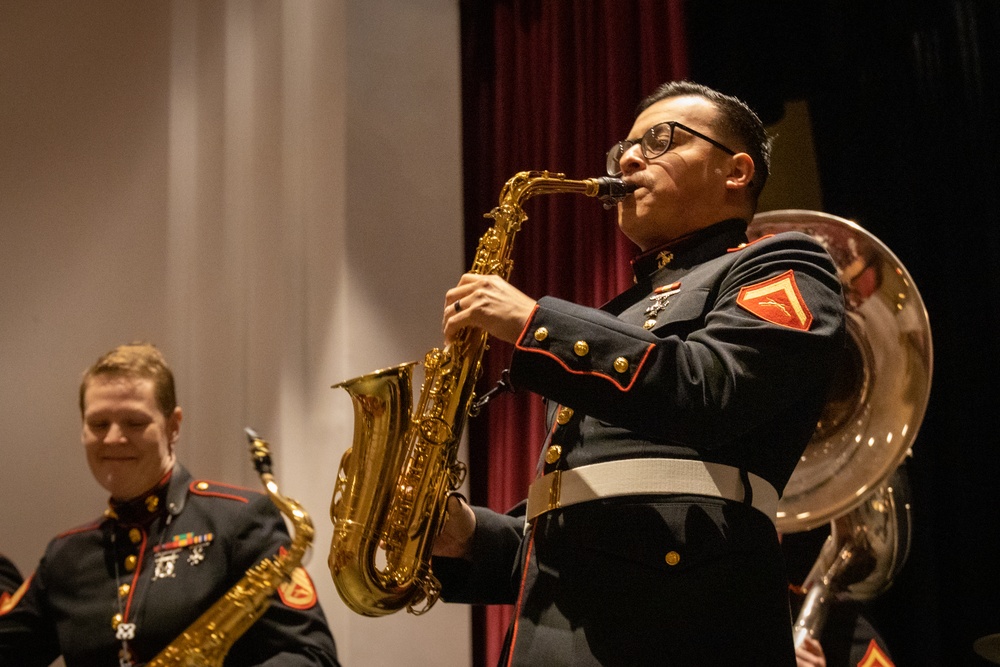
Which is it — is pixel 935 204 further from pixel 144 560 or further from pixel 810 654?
pixel 144 560

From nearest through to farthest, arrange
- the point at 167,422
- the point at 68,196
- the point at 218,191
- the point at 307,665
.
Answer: the point at 307,665
the point at 167,422
the point at 218,191
the point at 68,196

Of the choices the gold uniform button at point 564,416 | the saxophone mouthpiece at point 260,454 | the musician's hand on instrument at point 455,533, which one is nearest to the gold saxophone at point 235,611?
the saxophone mouthpiece at point 260,454

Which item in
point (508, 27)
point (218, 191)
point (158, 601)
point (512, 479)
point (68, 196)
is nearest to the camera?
point (158, 601)

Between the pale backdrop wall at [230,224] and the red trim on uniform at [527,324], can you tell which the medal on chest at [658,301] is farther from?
the pale backdrop wall at [230,224]

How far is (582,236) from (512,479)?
2.65ft

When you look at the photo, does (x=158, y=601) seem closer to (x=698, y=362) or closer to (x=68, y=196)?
(x=698, y=362)

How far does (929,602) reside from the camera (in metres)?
2.61

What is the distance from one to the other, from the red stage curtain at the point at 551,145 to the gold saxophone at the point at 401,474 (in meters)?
1.34

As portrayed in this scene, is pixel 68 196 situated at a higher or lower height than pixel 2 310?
higher

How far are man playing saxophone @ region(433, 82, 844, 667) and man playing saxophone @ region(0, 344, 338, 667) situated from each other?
3.37ft

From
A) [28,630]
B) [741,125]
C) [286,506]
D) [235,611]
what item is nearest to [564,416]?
[741,125]

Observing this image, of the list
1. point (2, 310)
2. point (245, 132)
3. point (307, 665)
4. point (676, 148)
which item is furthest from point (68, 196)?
point (676, 148)

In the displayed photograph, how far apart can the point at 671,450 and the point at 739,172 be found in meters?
0.64

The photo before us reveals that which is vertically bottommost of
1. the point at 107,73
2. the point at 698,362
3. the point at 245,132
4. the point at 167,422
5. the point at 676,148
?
the point at 167,422
